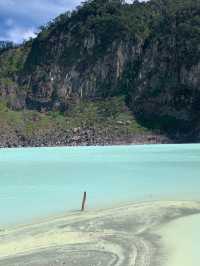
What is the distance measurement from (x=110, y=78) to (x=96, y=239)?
124 meters

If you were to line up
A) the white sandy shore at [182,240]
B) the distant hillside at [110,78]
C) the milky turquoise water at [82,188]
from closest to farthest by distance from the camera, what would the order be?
the white sandy shore at [182,240] < the milky turquoise water at [82,188] < the distant hillside at [110,78]

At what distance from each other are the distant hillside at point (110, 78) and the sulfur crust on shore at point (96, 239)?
9188 cm

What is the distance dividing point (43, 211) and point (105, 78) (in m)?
118

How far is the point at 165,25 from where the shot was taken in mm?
133125

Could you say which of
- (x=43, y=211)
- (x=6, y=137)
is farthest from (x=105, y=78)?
(x=43, y=211)

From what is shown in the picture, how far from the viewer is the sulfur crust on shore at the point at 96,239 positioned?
42.3 feet

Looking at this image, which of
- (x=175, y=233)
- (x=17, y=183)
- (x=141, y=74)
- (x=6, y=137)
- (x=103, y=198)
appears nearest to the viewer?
(x=175, y=233)

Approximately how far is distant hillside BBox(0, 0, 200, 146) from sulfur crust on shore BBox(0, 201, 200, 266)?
91882 millimetres

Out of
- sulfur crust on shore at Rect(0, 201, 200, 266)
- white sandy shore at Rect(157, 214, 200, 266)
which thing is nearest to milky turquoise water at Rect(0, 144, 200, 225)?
sulfur crust on shore at Rect(0, 201, 200, 266)

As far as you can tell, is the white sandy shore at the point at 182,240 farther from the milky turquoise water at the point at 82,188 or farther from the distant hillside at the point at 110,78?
the distant hillside at the point at 110,78

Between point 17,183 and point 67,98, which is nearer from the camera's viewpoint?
point 17,183

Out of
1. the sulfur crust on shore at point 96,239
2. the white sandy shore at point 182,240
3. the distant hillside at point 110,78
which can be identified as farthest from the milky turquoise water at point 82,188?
the distant hillside at point 110,78

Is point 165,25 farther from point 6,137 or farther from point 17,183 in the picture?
point 17,183

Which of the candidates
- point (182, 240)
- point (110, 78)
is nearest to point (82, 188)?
point (182, 240)
